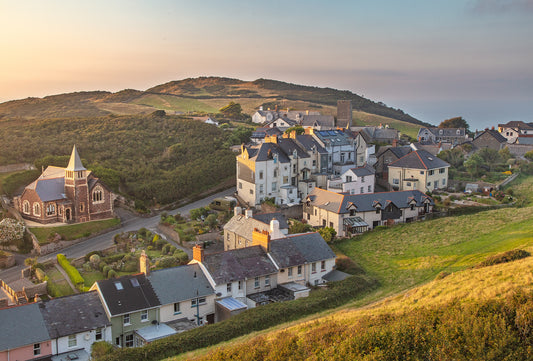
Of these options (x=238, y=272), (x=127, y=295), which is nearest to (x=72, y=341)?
(x=127, y=295)

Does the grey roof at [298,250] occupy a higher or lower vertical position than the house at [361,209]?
lower

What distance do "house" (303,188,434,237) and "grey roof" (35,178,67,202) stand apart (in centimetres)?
2817

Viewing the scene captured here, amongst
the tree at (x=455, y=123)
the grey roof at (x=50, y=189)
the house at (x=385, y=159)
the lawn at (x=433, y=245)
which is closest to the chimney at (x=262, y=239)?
the lawn at (x=433, y=245)

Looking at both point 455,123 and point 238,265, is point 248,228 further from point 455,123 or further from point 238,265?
point 455,123

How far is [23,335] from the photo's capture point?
26547mm

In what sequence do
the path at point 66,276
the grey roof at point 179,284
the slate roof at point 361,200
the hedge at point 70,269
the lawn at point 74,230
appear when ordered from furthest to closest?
1. the slate roof at point 361,200
2. the lawn at point 74,230
3. the hedge at point 70,269
4. the path at point 66,276
5. the grey roof at point 179,284

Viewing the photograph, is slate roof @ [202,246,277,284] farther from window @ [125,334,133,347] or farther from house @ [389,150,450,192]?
house @ [389,150,450,192]

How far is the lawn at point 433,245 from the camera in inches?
1463

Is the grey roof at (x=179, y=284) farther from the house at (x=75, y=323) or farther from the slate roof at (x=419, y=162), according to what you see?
the slate roof at (x=419, y=162)

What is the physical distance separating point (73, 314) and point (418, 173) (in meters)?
48.0

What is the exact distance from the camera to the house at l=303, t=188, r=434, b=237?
49094 mm

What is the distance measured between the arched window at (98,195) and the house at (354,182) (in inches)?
1087

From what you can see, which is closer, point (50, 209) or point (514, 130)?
point (50, 209)

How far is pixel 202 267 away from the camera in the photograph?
34562mm
